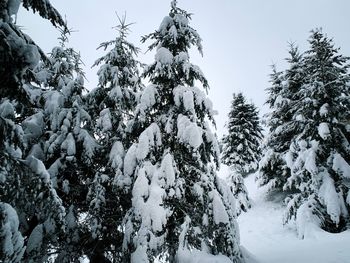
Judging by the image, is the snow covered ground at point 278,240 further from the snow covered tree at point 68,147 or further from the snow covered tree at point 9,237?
the snow covered tree at point 9,237

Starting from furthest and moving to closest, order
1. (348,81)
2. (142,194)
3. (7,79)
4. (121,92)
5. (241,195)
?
(241,195), (348,81), (121,92), (142,194), (7,79)

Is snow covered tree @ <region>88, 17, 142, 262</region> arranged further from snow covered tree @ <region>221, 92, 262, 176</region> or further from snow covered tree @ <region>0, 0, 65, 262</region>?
snow covered tree @ <region>221, 92, 262, 176</region>

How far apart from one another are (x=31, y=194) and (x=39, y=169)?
16.7 inches

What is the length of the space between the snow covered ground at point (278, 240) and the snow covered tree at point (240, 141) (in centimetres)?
271

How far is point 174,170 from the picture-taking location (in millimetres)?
8680

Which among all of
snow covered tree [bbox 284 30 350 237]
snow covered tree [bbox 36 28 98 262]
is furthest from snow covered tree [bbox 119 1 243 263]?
snow covered tree [bbox 284 30 350 237]

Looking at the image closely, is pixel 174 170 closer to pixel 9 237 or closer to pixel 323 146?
pixel 9 237

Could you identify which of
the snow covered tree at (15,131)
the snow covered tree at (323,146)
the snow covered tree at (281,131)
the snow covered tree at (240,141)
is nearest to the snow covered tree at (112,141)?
the snow covered tree at (15,131)

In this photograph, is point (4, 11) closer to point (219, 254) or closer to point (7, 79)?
point (7, 79)

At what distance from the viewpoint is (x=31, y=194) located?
4.74m

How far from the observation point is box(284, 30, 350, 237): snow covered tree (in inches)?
561

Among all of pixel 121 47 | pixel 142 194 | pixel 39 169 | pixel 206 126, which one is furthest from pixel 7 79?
pixel 121 47

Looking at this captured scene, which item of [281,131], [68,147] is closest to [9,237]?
[68,147]

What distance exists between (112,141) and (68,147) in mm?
2137
